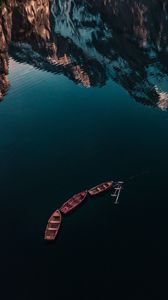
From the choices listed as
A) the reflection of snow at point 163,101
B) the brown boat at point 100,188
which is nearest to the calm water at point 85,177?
the reflection of snow at point 163,101

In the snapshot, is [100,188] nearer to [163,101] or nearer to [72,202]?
[72,202]

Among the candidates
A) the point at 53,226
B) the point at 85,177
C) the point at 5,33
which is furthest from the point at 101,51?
the point at 53,226

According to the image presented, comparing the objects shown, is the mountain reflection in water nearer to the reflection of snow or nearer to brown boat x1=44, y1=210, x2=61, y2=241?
the reflection of snow

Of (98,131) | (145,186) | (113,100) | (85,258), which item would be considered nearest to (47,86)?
(113,100)

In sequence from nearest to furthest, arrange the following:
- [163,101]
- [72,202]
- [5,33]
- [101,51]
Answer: [72,202] < [163,101] < [101,51] < [5,33]

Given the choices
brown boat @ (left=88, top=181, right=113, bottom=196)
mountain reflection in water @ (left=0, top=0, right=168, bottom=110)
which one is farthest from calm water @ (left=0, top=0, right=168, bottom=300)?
brown boat @ (left=88, top=181, right=113, bottom=196)

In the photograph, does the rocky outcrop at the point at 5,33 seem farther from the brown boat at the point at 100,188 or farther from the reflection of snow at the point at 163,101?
the brown boat at the point at 100,188
